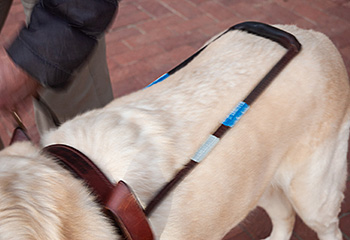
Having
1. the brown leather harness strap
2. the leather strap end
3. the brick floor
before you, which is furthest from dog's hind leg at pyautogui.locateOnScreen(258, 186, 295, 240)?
the brick floor

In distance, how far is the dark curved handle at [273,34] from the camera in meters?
1.66

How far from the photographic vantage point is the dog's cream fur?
3.60 ft

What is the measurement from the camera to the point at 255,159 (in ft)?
5.05

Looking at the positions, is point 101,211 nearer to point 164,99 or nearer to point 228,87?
point 164,99

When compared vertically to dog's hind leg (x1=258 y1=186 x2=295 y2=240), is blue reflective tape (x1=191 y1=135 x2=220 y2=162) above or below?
above

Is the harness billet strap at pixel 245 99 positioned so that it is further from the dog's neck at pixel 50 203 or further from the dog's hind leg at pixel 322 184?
the dog's hind leg at pixel 322 184

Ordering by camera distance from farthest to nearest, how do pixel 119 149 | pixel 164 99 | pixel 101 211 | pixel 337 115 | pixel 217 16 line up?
1. pixel 217 16
2. pixel 337 115
3. pixel 164 99
4. pixel 119 149
5. pixel 101 211

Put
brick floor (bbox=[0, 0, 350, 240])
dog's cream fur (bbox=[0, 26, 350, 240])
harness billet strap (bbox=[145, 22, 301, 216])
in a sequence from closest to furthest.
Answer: dog's cream fur (bbox=[0, 26, 350, 240]), harness billet strap (bbox=[145, 22, 301, 216]), brick floor (bbox=[0, 0, 350, 240])

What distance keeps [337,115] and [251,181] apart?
0.45 meters

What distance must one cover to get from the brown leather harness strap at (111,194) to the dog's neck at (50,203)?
0.02 metres

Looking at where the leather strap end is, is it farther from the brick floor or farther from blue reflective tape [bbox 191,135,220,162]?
the brick floor

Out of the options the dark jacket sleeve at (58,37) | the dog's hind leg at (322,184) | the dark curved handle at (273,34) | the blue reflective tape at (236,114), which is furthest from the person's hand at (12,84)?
the dog's hind leg at (322,184)

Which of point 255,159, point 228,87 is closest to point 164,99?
point 228,87

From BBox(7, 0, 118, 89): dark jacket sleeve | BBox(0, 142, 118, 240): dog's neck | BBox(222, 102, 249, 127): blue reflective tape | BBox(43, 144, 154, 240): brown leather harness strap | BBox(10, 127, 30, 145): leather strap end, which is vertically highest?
BBox(222, 102, 249, 127): blue reflective tape
